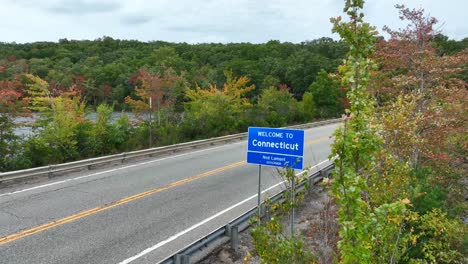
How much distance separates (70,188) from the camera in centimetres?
1076

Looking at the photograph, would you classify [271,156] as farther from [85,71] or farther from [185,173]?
[85,71]

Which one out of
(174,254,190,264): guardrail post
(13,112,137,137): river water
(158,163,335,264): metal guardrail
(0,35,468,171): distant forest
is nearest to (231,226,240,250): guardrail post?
(158,163,335,264): metal guardrail

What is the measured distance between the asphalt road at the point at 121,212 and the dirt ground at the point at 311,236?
2.79 ft

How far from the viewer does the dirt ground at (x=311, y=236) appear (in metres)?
5.93

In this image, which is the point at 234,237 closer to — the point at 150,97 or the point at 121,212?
the point at 121,212

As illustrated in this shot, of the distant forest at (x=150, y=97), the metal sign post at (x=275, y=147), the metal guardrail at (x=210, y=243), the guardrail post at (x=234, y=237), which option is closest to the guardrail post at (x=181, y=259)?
the metal guardrail at (x=210, y=243)

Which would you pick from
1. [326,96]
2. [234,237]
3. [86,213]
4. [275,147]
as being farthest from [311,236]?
[326,96]

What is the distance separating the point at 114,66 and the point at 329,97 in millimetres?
47550

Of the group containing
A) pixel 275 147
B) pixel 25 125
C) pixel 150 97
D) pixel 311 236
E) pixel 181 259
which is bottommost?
pixel 311 236

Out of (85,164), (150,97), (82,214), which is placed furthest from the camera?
(150,97)

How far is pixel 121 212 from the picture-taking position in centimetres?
879

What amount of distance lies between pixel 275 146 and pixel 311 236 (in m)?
2.04

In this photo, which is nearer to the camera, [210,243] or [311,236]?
[210,243]

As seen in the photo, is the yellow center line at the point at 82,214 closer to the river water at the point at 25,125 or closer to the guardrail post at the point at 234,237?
the guardrail post at the point at 234,237
